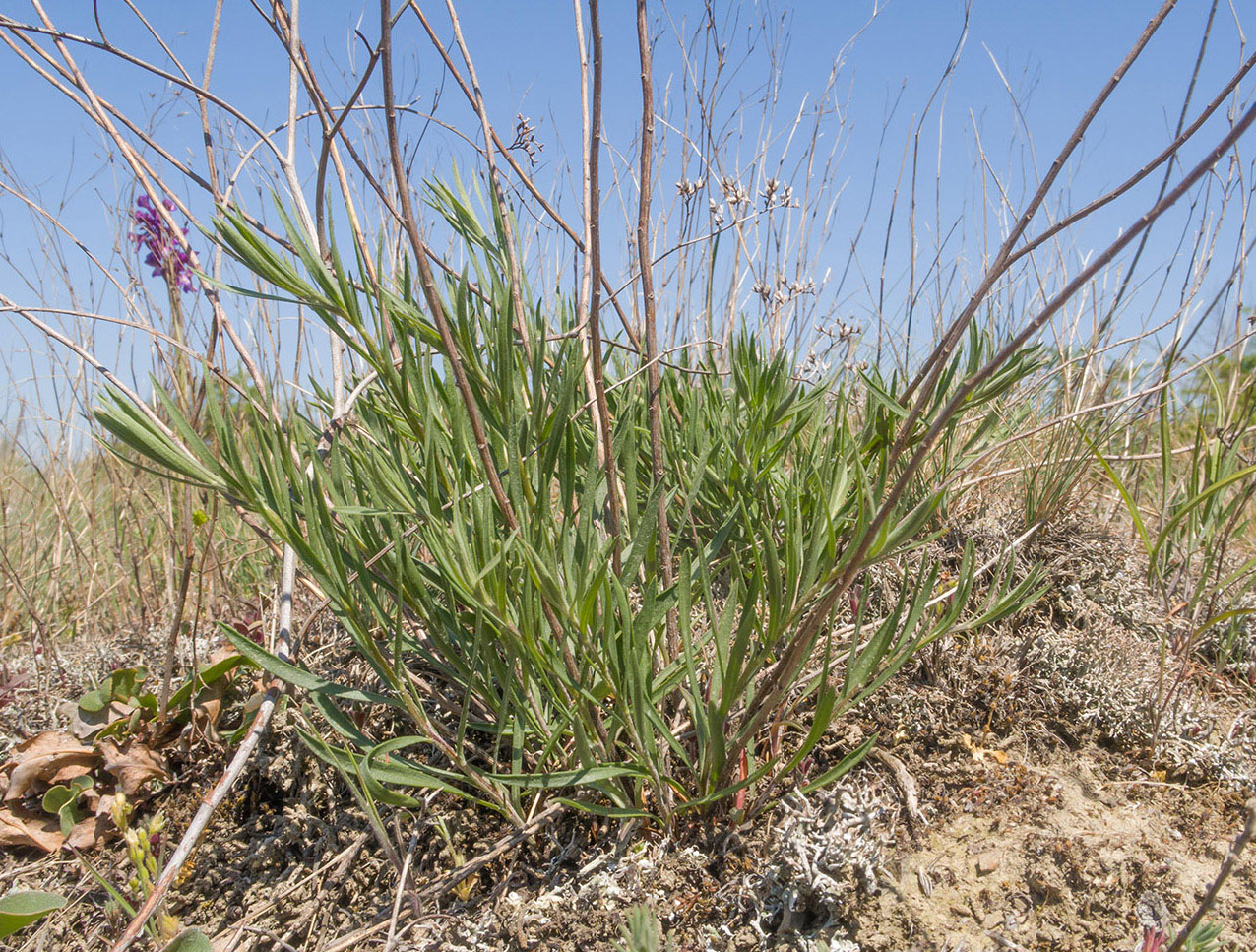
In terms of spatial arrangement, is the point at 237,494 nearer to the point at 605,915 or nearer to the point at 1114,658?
the point at 605,915

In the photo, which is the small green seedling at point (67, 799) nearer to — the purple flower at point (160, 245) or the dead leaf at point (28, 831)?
the dead leaf at point (28, 831)

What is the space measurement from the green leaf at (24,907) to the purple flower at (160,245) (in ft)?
3.29

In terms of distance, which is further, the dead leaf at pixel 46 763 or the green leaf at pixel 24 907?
the dead leaf at pixel 46 763

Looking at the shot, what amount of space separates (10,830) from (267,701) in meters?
0.66

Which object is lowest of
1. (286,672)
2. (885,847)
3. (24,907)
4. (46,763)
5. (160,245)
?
(885,847)

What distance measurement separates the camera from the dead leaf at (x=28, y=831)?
1485mm

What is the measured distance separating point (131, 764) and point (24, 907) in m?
0.45

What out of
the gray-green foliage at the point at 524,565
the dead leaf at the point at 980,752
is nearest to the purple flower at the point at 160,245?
the gray-green foliage at the point at 524,565

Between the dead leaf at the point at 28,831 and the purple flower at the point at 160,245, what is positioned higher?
the purple flower at the point at 160,245

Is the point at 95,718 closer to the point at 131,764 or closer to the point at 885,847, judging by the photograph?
the point at 131,764

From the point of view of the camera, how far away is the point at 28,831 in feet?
4.88

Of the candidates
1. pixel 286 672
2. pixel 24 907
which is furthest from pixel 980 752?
pixel 24 907

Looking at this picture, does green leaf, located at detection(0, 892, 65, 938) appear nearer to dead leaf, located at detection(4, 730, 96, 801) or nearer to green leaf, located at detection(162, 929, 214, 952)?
green leaf, located at detection(162, 929, 214, 952)

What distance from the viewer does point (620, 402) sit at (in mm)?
1481
